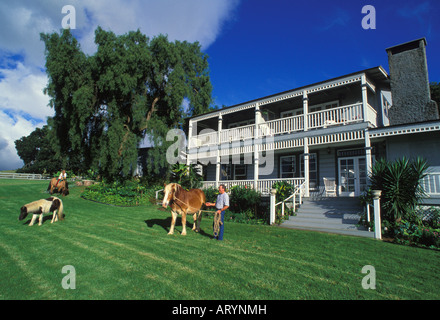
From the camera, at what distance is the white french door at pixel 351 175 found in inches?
546

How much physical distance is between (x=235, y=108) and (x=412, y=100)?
34.4 feet

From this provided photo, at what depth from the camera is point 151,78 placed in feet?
79.9

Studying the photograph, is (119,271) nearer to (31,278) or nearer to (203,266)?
(31,278)

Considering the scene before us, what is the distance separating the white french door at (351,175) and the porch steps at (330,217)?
238cm

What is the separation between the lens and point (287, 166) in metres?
17.3

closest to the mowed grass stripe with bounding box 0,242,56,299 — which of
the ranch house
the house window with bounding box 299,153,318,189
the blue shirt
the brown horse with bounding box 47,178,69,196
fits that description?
the blue shirt

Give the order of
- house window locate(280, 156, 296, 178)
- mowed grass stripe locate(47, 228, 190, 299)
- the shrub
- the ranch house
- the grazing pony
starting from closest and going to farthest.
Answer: mowed grass stripe locate(47, 228, 190, 299) → the grazing pony → the shrub → the ranch house → house window locate(280, 156, 296, 178)

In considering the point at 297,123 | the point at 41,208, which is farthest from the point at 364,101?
the point at 41,208

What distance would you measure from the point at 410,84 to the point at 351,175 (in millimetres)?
5631

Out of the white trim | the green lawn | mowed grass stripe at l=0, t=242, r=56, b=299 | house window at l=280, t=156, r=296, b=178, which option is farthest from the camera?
house window at l=280, t=156, r=296, b=178

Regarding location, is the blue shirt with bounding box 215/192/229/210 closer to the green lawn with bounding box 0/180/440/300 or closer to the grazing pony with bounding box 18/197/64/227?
→ the green lawn with bounding box 0/180/440/300

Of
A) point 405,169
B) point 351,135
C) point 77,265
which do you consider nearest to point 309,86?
point 351,135

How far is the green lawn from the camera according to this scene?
12.4 ft

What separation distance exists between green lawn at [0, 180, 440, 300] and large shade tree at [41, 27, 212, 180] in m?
12.8
